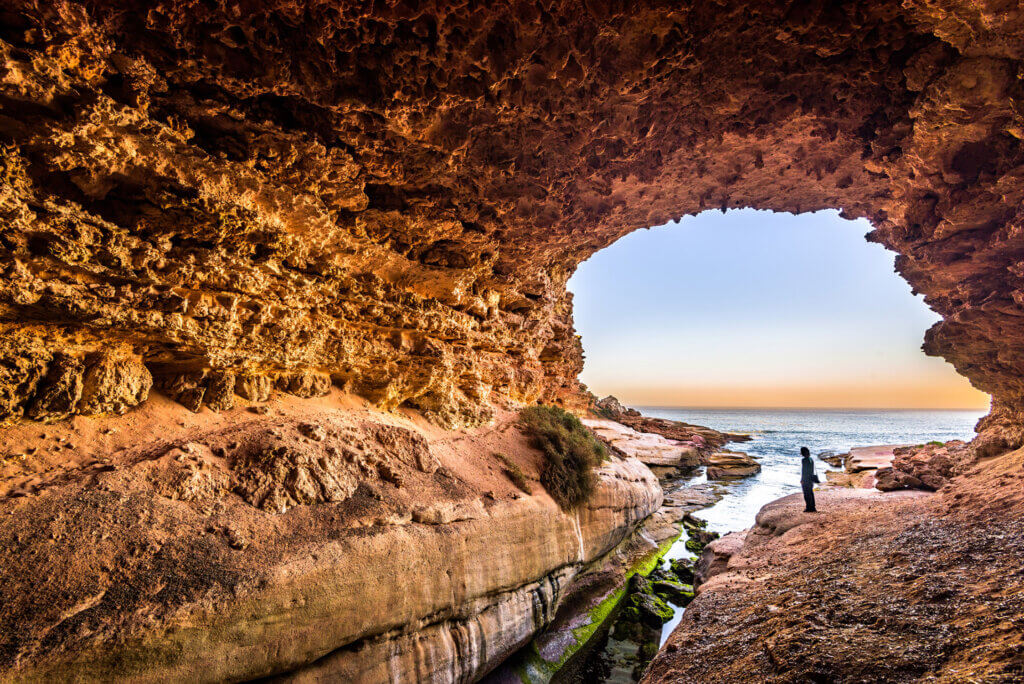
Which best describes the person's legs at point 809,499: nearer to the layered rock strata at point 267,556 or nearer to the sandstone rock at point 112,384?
the layered rock strata at point 267,556

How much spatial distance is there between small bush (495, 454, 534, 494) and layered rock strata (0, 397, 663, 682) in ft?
1.38

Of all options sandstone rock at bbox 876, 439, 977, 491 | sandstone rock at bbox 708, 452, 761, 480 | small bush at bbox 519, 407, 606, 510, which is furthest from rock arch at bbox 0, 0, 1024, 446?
sandstone rock at bbox 708, 452, 761, 480

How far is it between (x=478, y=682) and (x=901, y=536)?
6.82 metres

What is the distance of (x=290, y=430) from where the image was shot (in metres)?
5.35

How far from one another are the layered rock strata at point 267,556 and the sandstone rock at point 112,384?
0.63ft

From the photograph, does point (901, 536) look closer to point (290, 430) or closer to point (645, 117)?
point (645, 117)

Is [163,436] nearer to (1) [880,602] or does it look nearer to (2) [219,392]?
(2) [219,392]

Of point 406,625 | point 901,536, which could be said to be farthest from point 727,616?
point 406,625

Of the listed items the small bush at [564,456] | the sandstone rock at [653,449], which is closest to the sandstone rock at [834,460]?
the sandstone rock at [653,449]

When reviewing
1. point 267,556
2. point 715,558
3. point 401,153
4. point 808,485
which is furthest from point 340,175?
point 808,485

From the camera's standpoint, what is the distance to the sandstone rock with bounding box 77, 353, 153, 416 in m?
4.27

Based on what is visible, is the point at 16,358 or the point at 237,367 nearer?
the point at 16,358

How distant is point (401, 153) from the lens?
5.18 meters

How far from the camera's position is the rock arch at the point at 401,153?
3.39 meters
